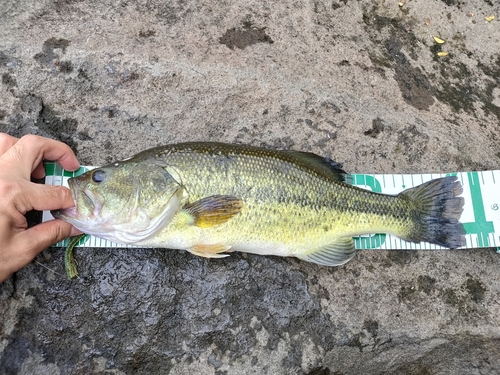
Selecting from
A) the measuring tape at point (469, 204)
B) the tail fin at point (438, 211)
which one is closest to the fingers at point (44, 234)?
the measuring tape at point (469, 204)

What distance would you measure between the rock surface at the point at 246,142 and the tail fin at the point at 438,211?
26cm

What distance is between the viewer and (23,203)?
295 centimetres

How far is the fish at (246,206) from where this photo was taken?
10.1ft

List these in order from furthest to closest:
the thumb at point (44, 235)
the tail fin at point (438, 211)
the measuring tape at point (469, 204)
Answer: the measuring tape at point (469, 204), the tail fin at point (438, 211), the thumb at point (44, 235)

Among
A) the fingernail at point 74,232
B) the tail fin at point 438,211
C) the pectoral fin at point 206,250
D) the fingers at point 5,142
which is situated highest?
the fingers at point 5,142

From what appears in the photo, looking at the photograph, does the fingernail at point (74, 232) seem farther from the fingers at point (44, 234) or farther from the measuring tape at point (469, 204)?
the measuring tape at point (469, 204)

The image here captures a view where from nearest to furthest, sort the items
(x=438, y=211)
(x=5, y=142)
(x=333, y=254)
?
(x=5, y=142), (x=333, y=254), (x=438, y=211)

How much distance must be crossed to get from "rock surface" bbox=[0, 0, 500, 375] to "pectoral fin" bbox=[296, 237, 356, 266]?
0.16 m

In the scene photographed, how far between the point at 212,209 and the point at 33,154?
4.49ft

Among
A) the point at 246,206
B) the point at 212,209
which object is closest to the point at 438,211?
the point at 246,206

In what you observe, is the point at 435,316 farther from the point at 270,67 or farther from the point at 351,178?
the point at 270,67

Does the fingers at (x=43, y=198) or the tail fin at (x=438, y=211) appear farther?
the tail fin at (x=438, y=211)

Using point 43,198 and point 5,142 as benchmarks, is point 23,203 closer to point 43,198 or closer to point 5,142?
point 43,198

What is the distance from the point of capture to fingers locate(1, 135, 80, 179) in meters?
3.11
